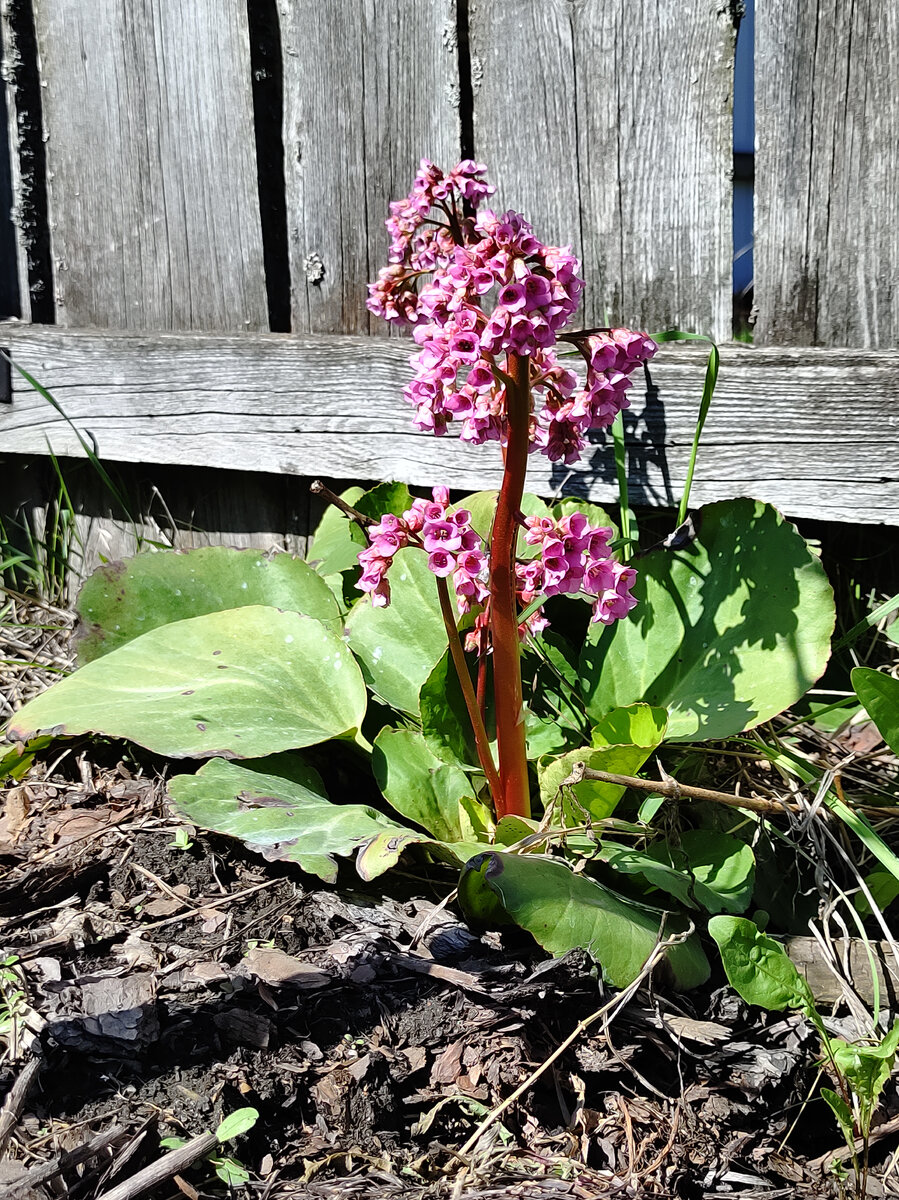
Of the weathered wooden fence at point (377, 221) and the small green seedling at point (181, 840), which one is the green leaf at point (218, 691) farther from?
the weathered wooden fence at point (377, 221)

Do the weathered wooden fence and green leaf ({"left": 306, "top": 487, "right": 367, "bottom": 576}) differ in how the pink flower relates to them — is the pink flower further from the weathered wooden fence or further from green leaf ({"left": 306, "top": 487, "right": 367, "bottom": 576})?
the weathered wooden fence

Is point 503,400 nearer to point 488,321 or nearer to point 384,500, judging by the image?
point 488,321

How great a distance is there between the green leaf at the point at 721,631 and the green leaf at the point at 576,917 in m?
0.34

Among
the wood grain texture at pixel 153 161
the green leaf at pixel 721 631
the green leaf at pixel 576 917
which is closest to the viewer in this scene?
the green leaf at pixel 576 917

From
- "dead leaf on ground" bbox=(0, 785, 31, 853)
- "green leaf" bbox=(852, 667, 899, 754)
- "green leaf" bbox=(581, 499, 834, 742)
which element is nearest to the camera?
"green leaf" bbox=(852, 667, 899, 754)

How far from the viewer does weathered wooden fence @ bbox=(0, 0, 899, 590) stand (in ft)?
5.68

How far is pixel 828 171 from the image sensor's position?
1.71m

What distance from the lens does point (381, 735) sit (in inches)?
62.9

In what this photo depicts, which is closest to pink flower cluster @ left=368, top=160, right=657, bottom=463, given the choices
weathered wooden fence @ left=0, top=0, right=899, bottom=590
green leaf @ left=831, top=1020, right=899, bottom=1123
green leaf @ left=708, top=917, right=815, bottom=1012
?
weathered wooden fence @ left=0, top=0, right=899, bottom=590

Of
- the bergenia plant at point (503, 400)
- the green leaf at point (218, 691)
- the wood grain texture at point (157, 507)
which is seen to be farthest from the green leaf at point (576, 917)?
the wood grain texture at point (157, 507)

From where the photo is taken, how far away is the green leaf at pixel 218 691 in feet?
5.32

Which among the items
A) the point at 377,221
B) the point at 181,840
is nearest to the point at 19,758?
the point at 181,840

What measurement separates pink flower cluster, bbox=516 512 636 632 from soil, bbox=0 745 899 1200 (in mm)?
497

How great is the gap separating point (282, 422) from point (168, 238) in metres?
0.55
